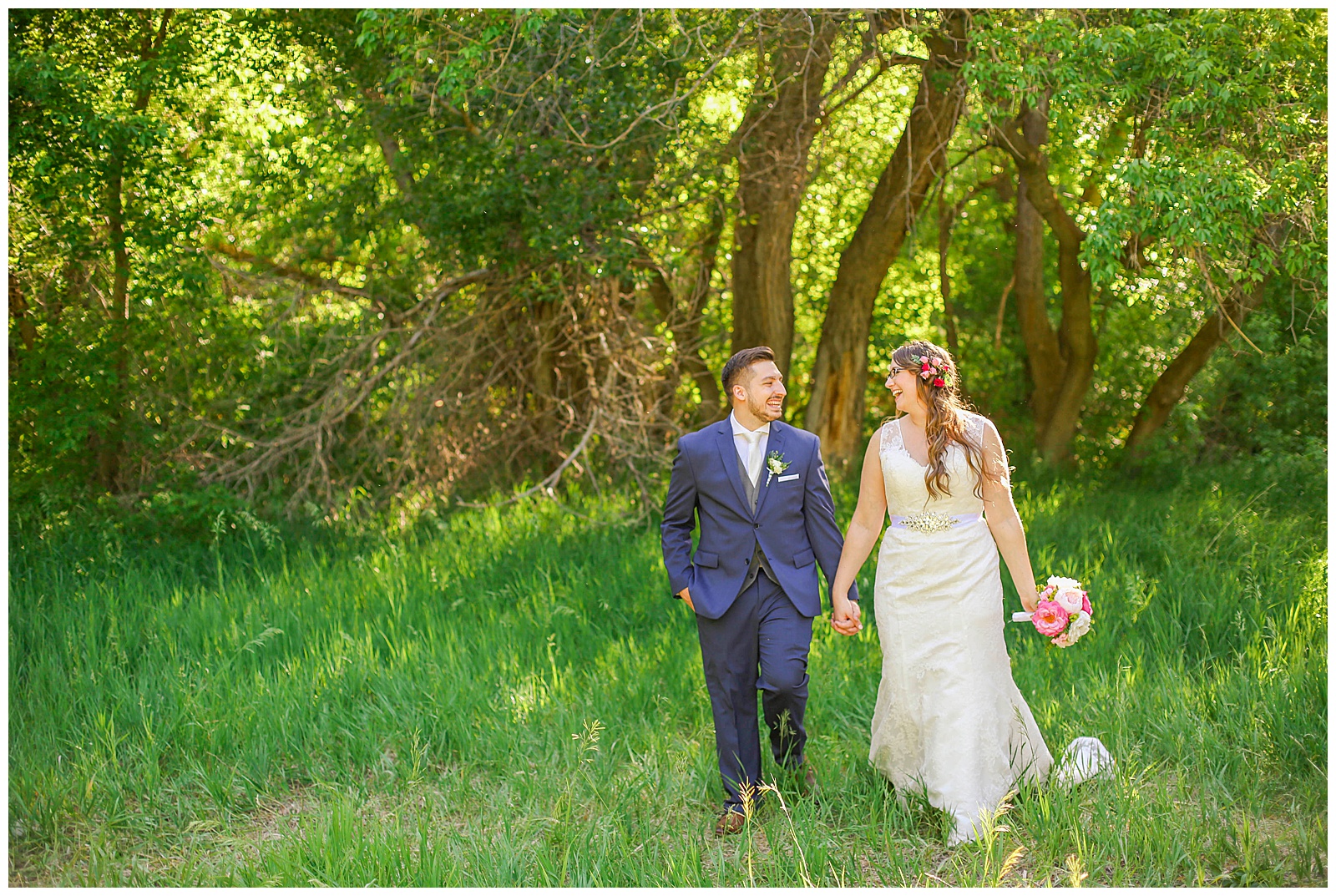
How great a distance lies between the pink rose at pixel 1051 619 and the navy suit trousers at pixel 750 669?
3.02 ft

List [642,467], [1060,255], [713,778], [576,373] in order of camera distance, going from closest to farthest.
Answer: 1. [713,778]
2. [642,467]
3. [576,373]
4. [1060,255]

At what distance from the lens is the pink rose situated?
4.32 metres

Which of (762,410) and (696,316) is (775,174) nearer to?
(696,316)

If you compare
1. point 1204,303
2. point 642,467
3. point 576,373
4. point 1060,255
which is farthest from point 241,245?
point 1204,303

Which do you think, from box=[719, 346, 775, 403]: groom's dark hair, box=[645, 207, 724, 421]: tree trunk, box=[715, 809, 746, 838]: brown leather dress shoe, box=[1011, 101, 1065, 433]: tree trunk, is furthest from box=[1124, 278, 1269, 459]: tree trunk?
box=[715, 809, 746, 838]: brown leather dress shoe

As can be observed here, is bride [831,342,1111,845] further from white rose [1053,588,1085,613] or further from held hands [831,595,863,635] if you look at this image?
white rose [1053,588,1085,613]

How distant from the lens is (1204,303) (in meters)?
9.77

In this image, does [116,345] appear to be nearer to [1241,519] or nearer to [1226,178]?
[1226,178]

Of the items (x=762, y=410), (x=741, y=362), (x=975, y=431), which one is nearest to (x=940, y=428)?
(x=975, y=431)

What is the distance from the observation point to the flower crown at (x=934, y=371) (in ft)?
13.8

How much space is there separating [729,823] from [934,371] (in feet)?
6.54

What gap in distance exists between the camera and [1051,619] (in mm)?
4328

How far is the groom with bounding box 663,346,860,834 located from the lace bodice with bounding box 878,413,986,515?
28 cm

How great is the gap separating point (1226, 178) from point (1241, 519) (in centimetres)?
306
